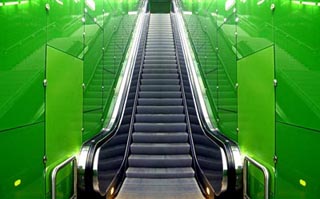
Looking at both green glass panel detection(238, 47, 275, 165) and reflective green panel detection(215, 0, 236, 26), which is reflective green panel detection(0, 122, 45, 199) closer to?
green glass panel detection(238, 47, 275, 165)

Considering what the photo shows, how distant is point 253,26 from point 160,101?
3401mm

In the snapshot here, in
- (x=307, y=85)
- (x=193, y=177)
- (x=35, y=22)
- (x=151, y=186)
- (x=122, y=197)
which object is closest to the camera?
(x=307, y=85)

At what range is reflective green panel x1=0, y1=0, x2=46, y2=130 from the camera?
5.84 feet

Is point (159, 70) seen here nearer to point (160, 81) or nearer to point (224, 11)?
A: point (160, 81)

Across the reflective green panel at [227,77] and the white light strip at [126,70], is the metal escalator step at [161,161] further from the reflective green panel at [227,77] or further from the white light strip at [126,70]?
the reflective green panel at [227,77]

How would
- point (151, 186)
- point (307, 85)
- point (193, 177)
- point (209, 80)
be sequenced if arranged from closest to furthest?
point (307, 85) < point (151, 186) < point (193, 177) < point (209, 80)

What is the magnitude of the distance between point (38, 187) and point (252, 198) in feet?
6.22

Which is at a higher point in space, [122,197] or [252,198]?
[252,198]

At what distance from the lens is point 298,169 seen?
199 cm

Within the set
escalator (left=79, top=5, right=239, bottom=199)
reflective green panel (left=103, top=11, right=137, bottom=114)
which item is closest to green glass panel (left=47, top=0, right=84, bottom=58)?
escalator (left=79, top=5, right=239, bottom=199)

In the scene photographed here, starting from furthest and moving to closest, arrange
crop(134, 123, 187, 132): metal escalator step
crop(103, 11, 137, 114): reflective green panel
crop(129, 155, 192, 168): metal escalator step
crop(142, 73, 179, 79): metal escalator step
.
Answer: crop(142, 73, 179, 79): metal escalator step → crop(134, 123, 187, 132): metal escalator step → crop(103, 11, 137, 114): reflective green panel → crop(129, 155, 192, 168): metal escalator step

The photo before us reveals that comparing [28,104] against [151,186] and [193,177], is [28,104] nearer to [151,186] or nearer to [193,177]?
[151,186]

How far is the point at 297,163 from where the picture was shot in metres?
2.00

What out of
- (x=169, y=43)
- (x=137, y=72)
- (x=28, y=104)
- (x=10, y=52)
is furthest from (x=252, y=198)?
(x=169, y=43)
